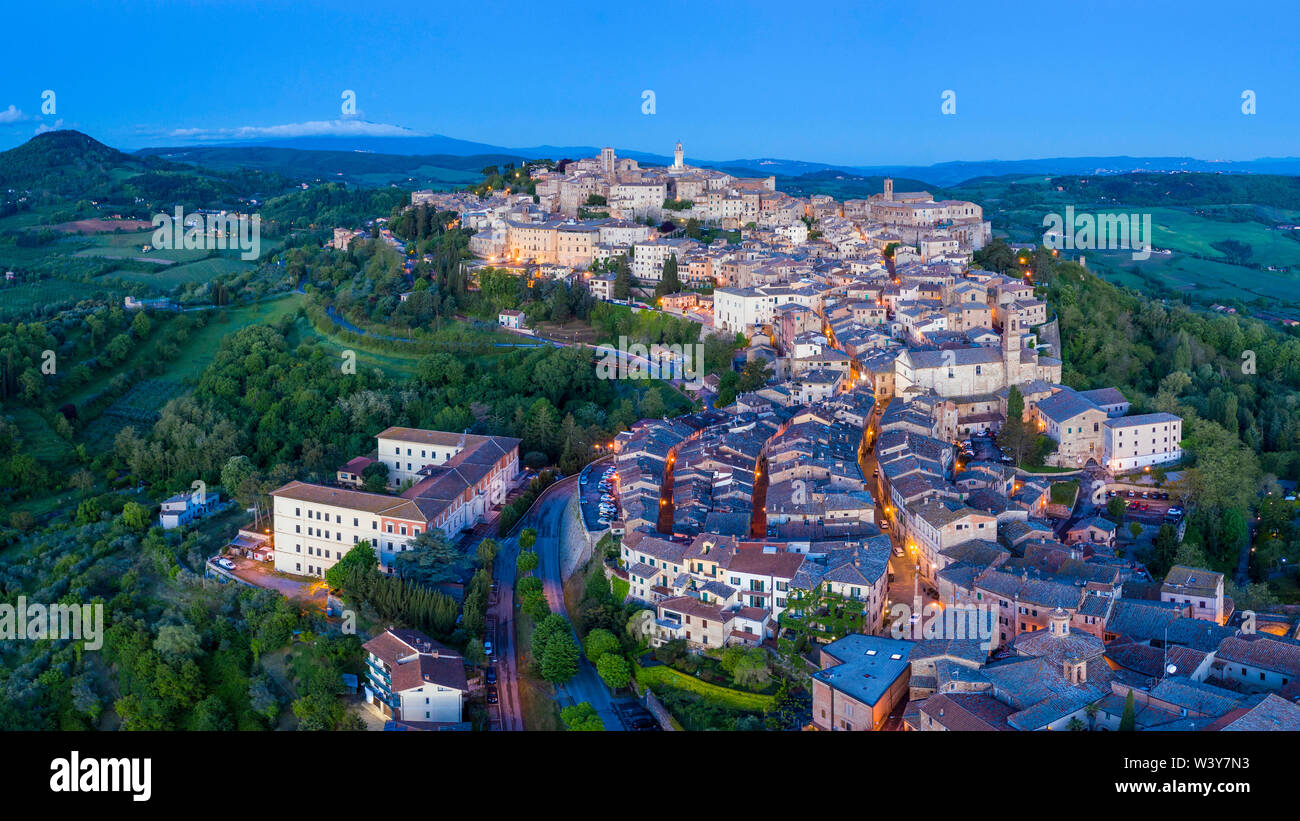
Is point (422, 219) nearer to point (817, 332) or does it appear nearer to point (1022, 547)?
point (817, 332)

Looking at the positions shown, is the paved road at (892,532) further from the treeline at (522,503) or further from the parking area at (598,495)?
the treeline at (522,503)

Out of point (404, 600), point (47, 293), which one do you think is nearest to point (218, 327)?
point (47, 293)

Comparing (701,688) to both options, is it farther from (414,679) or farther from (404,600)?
(404,600)

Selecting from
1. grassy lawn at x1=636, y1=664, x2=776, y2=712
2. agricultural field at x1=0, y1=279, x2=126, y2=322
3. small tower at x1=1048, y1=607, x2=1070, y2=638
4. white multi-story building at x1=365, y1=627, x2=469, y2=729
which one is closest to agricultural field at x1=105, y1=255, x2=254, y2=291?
agricultural field at x1=0, y1=279, x2=126, y2=322

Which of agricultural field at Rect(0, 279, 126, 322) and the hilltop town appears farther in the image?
agricultural field at Rect(0, 279, 126, 322)

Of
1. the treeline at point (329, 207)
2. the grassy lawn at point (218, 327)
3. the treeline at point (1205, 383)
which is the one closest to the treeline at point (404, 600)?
the treeline at point (1205, 383)

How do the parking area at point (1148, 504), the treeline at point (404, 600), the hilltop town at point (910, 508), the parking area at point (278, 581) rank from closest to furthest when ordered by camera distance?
1. the hilltop town at point (910, 508)
2. the treeline at point (404, 600)
3. the parking area at point (278, 581)
4. the parking area at point (1148, 504)

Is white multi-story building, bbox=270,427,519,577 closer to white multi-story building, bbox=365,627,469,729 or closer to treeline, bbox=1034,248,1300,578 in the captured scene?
white multi-story building, bbox=365,627,469,729
